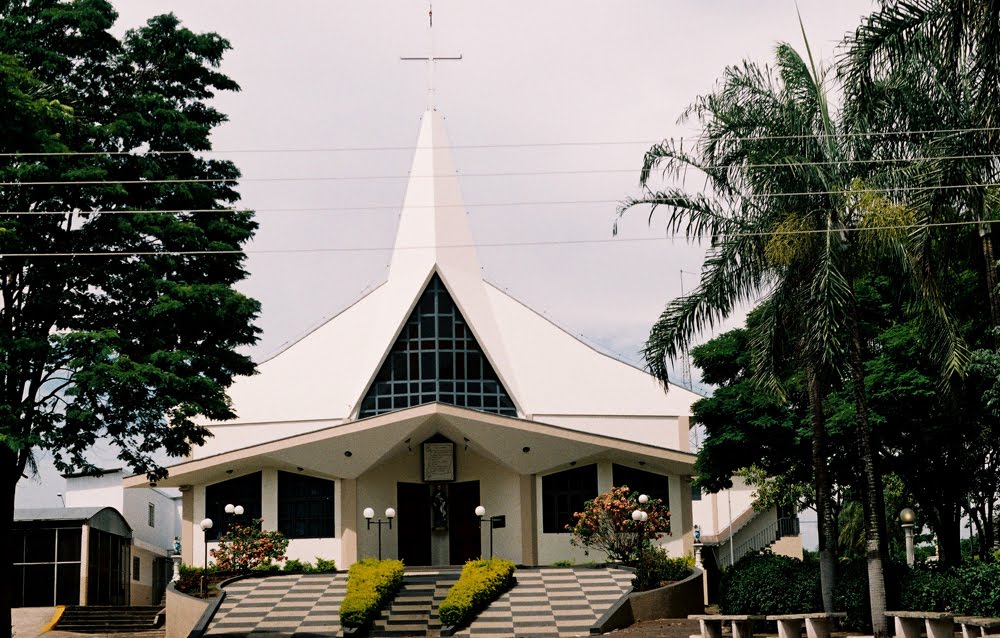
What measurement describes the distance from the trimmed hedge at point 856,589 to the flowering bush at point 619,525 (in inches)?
179

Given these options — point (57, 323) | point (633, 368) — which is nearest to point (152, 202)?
point (57, 323)

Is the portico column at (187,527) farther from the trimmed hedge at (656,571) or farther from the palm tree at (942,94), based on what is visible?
the palm tree at (942,94)

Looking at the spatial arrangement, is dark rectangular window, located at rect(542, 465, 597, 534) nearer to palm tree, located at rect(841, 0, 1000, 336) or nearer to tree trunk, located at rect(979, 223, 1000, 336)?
palm tree, located at rect(841, 0, 1000, 336)

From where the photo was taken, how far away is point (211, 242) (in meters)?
19.8

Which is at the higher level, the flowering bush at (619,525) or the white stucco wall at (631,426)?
the white stucco wall at (631,426)

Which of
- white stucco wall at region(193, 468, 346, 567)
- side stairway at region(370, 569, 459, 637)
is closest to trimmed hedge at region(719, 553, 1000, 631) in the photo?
side stairway at region(370, 569, 459, 637)

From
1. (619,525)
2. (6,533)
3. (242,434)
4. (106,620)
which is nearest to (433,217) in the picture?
(242,434)

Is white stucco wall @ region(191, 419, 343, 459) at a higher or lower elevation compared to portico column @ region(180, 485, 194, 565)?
higher

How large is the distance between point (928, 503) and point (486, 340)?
13261mm

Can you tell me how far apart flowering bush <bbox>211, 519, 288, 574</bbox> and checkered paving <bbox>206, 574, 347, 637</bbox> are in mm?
1572

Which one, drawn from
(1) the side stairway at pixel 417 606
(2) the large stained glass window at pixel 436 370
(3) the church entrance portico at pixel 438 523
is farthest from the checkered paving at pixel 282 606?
(2) the large stained glass window at pixel 436 370

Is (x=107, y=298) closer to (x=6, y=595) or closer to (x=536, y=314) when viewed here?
(x=6, y=595)

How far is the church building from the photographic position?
31453 millimetres

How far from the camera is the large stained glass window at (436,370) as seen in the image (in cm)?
3297
